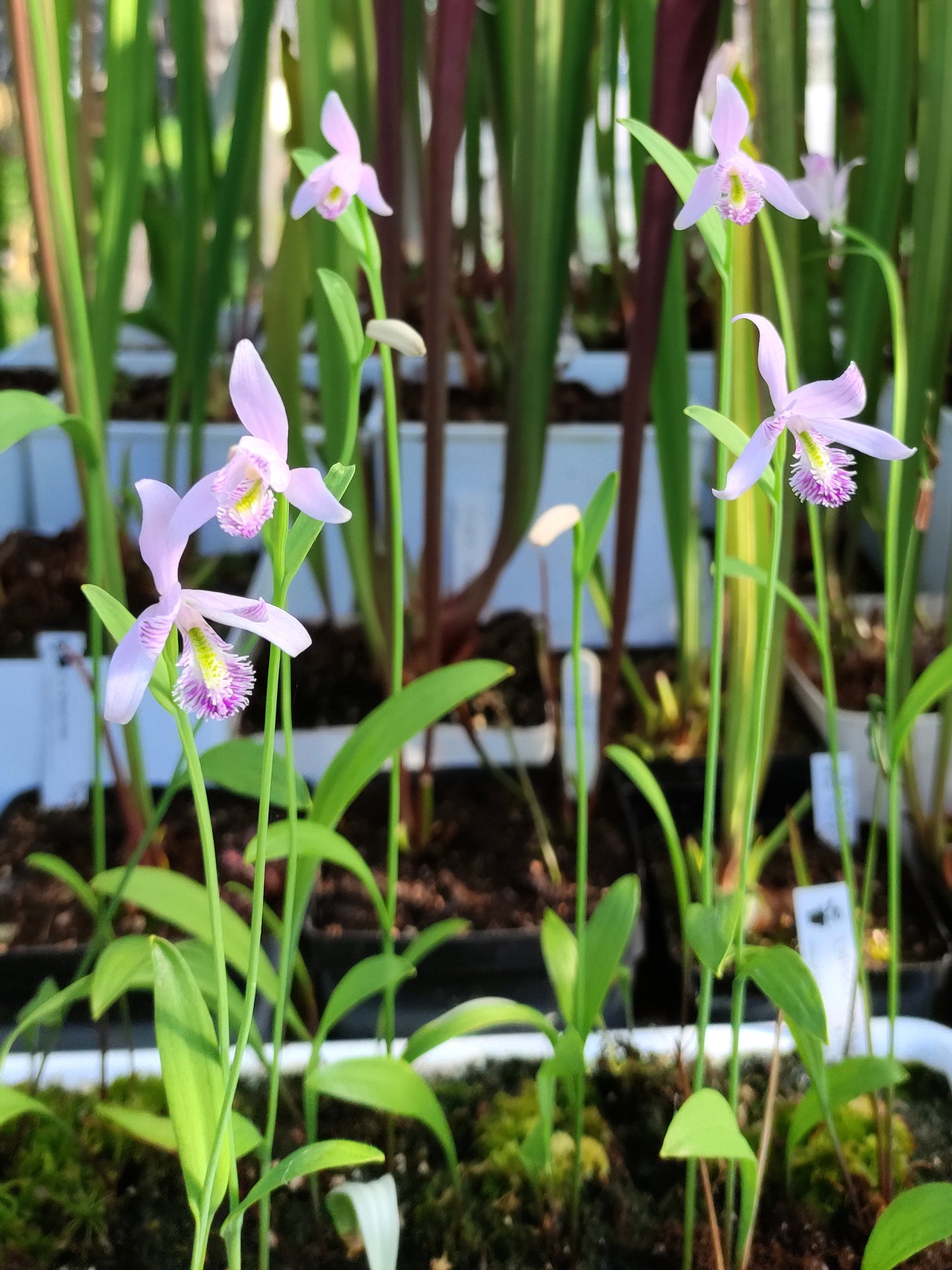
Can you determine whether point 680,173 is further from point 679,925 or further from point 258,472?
point 679,925

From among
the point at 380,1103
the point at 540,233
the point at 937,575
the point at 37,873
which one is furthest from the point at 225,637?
the point at 937,575

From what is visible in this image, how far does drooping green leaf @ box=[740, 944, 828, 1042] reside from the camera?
330 millimetres

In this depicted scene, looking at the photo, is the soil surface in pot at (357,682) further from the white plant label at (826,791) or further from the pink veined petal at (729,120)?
the pink veined petal at (729,120)

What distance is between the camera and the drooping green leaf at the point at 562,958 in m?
0.42

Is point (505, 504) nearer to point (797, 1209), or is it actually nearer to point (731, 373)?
point (731, 373)

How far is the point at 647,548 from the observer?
973 millimetres

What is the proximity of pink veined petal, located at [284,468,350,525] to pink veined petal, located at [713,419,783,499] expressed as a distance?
0.34 ft

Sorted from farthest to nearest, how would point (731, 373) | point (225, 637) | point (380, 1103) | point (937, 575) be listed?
point (937, 575)
point (225, 637)
point (731, 373)
point (380, 1103)

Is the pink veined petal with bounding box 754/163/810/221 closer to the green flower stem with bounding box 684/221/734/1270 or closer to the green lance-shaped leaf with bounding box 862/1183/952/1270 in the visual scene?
the green flower stem with bounding box 684/221/734/1270

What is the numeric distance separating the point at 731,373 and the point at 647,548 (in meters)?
0.46

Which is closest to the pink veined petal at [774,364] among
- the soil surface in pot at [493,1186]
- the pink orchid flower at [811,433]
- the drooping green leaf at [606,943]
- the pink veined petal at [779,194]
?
the pink orchid flower at [811,433]

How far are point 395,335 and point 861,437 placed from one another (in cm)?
15

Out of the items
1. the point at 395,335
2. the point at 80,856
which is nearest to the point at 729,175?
the point at 395,335

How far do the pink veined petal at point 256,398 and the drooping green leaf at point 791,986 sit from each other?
24 cm
